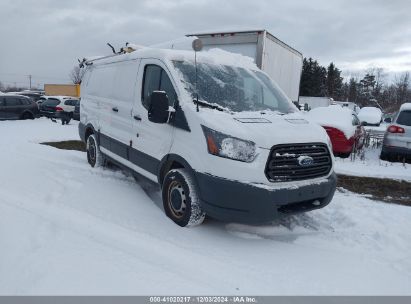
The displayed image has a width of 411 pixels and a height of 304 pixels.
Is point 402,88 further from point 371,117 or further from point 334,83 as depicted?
point 371,117

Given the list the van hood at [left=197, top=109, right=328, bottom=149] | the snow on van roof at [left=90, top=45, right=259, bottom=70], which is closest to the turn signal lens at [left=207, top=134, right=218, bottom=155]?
the van hood at [left=197, top=109, right=328, bottom=149]

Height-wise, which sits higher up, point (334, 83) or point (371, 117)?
point (334, 83)

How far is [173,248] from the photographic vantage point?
3672mm

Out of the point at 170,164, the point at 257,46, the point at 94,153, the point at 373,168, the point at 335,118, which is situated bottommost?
the point at 373,168

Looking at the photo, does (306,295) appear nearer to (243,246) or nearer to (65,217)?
(243,246)

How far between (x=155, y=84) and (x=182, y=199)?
1.74 meters

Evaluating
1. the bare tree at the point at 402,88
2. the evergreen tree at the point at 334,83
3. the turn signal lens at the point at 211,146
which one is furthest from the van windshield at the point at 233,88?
the evergreen tree at the point at 334,83

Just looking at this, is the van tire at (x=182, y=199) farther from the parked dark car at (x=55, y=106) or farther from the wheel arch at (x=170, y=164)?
the parked dark car at (x=55, y=106)

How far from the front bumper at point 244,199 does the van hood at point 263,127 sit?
52cm

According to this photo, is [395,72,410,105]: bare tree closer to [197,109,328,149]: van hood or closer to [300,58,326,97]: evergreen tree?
[300,58,326,97]: evergreen tree

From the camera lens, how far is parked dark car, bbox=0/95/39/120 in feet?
59.0

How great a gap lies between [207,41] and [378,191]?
660 centimetres

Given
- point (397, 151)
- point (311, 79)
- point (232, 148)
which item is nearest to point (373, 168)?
point (397, 151)

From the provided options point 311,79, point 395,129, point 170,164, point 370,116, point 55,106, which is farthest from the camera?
point 311,79
